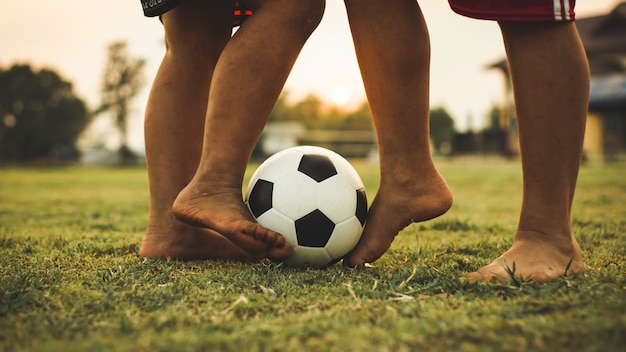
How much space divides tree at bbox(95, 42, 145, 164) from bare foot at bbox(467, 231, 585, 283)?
3834cm

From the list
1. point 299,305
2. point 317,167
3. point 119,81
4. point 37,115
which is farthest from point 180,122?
point 37,115

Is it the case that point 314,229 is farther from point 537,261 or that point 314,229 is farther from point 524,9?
point 524,9

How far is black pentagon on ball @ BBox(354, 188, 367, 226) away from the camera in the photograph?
182cm

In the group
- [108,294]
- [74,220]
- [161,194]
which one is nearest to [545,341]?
[108,294]

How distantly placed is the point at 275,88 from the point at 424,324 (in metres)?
0.91

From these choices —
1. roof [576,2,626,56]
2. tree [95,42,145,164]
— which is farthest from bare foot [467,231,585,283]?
tree [95,42,145,164]

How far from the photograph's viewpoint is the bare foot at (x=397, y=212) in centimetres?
176

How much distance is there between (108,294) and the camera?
136 cm

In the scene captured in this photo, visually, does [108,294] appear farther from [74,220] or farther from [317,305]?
[74,220]

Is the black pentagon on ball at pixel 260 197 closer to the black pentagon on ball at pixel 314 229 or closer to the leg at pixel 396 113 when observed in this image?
the black pentagon on ball at pixel 314 229

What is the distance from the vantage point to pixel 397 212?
1774 millimetres

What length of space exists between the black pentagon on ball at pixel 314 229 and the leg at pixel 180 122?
329 mm

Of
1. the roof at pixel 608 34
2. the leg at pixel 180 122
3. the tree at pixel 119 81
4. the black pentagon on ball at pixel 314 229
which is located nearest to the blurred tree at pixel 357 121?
the tree at pixel 119 81

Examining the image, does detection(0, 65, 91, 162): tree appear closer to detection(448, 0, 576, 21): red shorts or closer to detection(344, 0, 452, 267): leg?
detection(344, 0, 452, 267): leg
